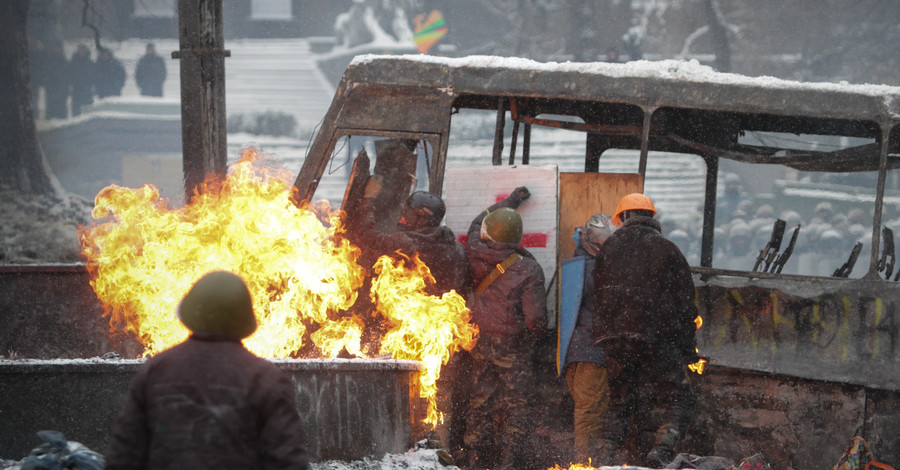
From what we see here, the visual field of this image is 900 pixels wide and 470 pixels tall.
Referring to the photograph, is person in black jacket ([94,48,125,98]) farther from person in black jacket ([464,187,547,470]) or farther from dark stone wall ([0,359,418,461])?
dark stone wall ([0,359,418,461])

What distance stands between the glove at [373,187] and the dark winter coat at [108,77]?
21127mm

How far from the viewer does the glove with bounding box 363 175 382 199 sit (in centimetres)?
752

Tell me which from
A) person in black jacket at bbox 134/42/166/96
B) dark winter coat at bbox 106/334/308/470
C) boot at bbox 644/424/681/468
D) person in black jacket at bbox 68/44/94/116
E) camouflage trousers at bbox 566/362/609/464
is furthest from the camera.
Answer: person in black jacket at bbox 134/42/166/96

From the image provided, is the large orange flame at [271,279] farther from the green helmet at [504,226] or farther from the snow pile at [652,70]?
the snow pile at [652,70]

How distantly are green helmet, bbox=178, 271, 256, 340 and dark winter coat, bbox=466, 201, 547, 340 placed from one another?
144 inches

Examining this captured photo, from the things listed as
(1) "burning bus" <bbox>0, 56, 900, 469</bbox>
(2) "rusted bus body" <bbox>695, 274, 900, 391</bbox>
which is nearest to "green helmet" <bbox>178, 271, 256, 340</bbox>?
(1) "burning bus" <bbox>0, 56, 900, 469</bbox>

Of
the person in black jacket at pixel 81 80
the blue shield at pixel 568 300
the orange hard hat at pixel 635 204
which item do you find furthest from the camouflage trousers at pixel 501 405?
the person in black jacket at pixel 81 80

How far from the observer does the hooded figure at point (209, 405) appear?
9.86 ft

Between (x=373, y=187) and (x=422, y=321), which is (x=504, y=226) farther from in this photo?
(x=373, y=187)

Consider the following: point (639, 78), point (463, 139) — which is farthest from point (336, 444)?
point (463, 139)

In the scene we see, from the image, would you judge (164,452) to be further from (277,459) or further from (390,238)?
(390,238)

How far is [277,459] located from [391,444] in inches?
86.5

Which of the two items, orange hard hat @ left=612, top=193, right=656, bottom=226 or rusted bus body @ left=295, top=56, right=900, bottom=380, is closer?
orange hard hat @ left=612, top=193, right=656, bottom=226

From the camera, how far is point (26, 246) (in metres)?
15.9
